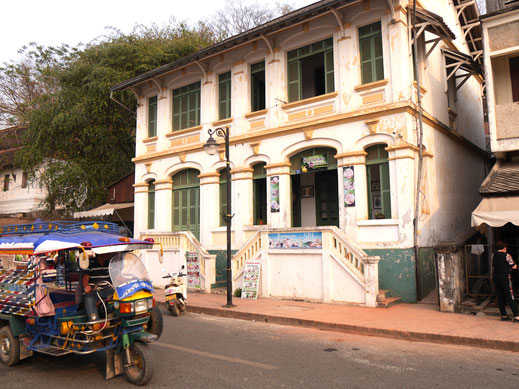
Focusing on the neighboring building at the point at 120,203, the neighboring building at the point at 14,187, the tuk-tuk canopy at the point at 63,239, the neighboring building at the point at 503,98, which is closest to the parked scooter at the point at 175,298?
the tuk-tuk canopy at the point at 63,239

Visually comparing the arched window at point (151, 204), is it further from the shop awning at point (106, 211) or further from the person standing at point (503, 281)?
the person standing at point (503, 281)

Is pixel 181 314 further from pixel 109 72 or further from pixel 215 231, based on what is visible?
pixel 109 72

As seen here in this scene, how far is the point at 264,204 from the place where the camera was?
1586 cm

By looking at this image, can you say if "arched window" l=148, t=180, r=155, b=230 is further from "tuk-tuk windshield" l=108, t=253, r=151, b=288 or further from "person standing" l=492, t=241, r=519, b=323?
"person standing" l=492, t=241, r=519, b=323

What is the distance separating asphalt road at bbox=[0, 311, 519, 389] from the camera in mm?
5512

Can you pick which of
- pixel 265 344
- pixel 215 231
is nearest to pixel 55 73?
pixel 215 231

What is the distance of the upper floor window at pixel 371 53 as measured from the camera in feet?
42.2

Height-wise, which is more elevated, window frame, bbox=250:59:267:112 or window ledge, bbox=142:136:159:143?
window frame, bbox=250:59:267:112

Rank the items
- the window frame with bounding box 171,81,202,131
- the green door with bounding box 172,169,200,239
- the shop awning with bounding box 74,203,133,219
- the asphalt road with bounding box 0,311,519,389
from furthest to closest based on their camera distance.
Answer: the shop awning with bounding box 74,203,133,219 → the window frame with bounding box 171,81,202,131 → the green door with bounding box 172,169,200,239 → the asphalt road with bounding box 0,311,519,389

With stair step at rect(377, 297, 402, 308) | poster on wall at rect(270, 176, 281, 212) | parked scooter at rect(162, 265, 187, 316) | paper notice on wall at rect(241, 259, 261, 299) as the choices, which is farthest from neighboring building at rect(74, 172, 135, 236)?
stair step at rect(377, 297, 402, 308)

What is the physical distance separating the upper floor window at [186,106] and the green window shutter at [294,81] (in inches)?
180

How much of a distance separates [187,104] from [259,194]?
5.46 metres

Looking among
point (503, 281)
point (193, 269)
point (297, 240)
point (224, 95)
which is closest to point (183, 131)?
point (224, 95)

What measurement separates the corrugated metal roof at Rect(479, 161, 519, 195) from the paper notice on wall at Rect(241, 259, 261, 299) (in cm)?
671
